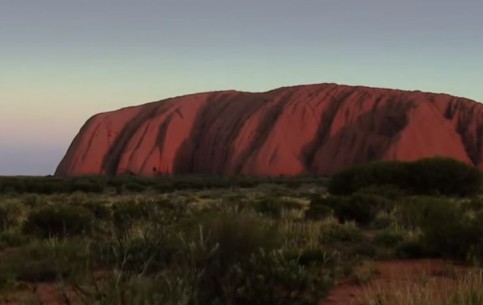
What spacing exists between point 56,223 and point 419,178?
2196 cm

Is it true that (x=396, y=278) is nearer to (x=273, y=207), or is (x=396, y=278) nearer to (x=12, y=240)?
(x=12, y=240)

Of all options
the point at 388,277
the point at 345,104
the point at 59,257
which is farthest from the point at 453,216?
the point at 345,104

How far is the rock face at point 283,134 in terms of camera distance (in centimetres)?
7238

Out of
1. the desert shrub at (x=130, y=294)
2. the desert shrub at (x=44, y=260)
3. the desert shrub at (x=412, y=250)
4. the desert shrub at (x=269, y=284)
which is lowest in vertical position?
the desert shrub at (x=412, y=250)

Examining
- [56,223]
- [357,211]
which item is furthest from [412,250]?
[56,223]

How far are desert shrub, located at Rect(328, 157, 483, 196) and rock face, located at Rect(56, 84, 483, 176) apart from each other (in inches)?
1410

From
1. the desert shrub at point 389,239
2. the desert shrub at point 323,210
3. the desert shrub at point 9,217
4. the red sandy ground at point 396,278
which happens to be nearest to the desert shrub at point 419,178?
the desert shrub at point 323,210

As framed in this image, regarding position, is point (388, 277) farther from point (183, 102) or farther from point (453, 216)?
point (183, 102)

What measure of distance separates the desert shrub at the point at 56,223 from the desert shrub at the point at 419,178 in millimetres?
18323

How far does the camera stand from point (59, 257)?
32.5 ft

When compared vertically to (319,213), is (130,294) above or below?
above

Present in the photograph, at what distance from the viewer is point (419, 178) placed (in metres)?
31.7

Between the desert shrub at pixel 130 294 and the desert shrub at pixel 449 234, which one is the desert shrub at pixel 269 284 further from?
the desert shrub at pixel 449 234

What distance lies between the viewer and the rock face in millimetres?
72375
